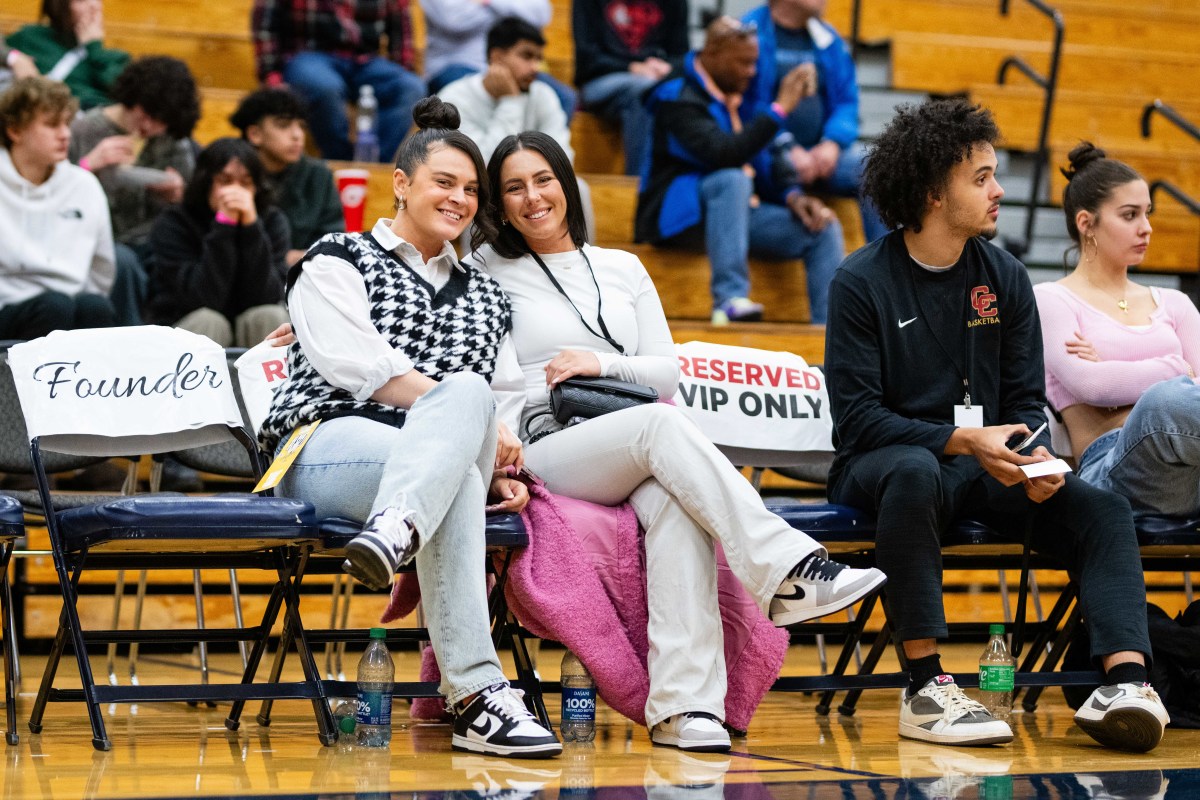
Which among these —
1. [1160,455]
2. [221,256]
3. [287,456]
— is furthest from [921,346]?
[221,256]

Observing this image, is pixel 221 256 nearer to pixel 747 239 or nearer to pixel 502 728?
pixel 747 239

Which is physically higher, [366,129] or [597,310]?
[366,129]

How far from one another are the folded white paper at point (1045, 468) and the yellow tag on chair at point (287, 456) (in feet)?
4.66

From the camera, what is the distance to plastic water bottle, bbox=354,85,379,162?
19.7ft

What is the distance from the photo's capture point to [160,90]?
206 inches

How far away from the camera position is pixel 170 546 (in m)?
3.01

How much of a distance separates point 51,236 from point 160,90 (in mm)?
802

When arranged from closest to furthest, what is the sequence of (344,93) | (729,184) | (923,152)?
(923,152)
(729,184)
(344,93)

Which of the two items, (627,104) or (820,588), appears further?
(627,104)

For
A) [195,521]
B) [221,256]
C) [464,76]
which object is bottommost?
[195,521]

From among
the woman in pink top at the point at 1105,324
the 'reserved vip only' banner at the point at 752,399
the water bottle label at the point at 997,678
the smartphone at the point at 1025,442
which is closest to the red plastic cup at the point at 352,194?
the 'reserved vip only' banner at the point at 752,399

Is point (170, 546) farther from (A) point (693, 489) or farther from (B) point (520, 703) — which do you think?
(A) point (693, 489)

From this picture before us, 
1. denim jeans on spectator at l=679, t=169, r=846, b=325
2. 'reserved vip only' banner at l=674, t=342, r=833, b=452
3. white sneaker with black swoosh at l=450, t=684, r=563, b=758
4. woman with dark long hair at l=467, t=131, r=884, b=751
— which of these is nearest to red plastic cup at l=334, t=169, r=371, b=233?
denim jeans on spectator at l=679, t=169, r=846, b=325

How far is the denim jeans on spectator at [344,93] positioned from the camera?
6.02m
